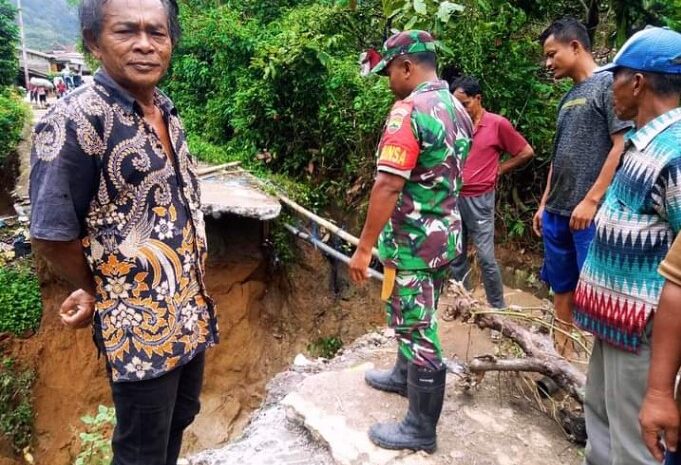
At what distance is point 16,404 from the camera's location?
7.02 metres

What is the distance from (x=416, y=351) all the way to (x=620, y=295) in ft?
3.11

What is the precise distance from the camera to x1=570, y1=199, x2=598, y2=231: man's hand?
267cm

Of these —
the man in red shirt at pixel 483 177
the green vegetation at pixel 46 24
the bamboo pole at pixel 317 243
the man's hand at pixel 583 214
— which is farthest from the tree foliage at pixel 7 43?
the green vegetation at pixel 46 24

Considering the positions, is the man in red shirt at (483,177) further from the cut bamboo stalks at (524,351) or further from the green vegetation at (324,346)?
the green vegetation at (324,346)

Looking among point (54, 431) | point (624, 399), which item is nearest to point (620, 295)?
point (624, 399)

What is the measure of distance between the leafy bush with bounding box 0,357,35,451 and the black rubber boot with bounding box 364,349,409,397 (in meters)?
6.14

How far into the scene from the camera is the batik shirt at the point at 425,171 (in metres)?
2.20

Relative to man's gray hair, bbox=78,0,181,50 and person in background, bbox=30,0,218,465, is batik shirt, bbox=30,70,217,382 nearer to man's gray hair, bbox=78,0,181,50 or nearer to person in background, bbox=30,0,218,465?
person in background, bbox=30,0,218,465

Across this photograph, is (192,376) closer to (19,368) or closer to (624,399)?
(624,399)

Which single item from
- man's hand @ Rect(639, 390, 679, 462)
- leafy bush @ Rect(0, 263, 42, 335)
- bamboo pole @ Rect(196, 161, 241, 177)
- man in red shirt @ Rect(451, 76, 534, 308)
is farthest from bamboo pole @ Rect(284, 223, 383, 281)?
man's hand @ Rect(639, 390, 679, 462)

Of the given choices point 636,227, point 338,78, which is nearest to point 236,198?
point 338,78

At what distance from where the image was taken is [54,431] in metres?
7.17

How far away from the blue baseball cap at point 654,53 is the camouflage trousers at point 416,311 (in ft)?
3.83

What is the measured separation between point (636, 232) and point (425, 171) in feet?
2.96
